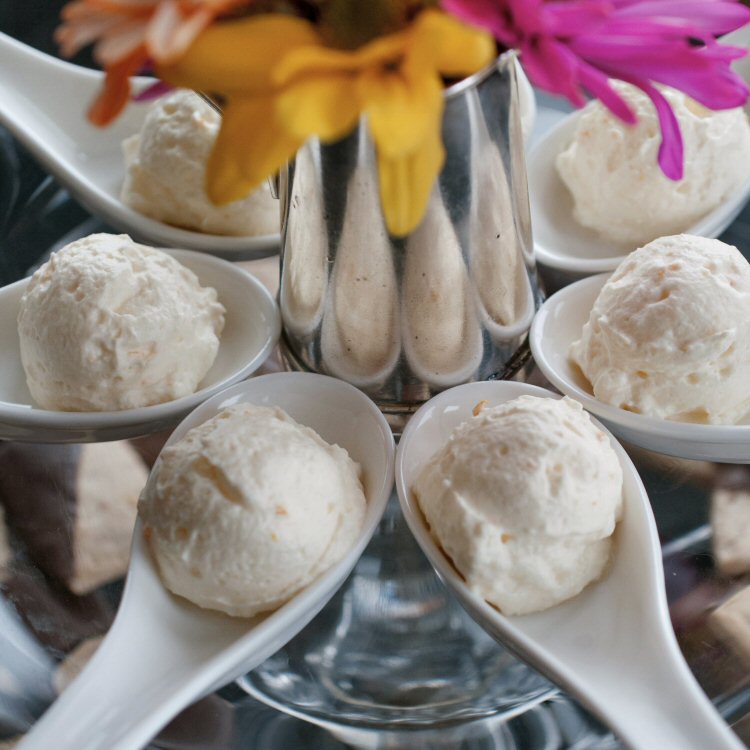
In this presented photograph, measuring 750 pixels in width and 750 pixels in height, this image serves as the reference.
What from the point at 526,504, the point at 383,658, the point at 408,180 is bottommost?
the point at 383,658

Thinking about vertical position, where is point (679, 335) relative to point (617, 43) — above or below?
below

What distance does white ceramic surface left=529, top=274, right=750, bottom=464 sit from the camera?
65 cm

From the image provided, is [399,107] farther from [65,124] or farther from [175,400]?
[65,124]

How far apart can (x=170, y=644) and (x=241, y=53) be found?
347 mm

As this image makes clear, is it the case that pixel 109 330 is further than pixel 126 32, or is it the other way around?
pixel 109 330

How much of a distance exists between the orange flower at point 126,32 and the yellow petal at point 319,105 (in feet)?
0.15

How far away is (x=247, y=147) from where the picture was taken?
416 mm

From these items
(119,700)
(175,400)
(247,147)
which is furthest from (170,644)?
(247,147)

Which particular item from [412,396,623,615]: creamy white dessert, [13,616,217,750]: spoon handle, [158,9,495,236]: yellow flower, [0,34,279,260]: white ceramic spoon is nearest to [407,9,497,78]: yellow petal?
[158,9,495,236]: yellow flower

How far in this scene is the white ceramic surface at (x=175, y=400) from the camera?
706 mm

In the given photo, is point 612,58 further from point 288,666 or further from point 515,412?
point 288,666

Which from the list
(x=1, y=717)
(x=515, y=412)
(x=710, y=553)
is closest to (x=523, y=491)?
(x=515, y=412)

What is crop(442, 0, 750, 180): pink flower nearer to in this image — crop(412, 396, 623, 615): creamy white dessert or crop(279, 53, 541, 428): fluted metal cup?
crop(279, 53, 541, 428): fluted metal cup

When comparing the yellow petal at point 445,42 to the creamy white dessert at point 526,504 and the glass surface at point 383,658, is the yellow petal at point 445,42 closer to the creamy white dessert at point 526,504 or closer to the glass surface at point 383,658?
the creamy white dessert at point 526,504
